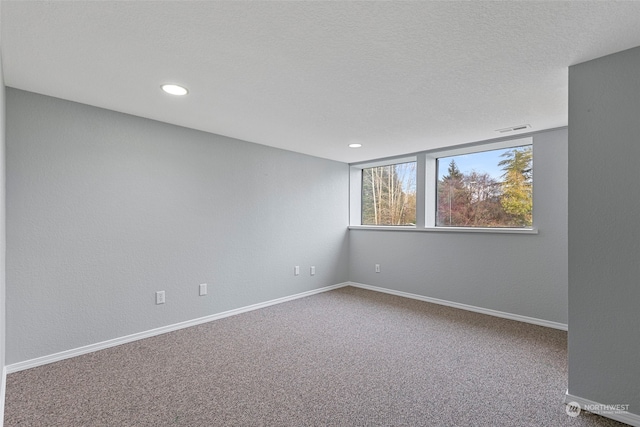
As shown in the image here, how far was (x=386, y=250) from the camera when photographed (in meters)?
4.66

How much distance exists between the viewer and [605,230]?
1.78m

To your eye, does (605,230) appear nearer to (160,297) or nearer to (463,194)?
(463,194)

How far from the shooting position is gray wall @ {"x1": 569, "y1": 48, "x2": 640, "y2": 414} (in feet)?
5.57

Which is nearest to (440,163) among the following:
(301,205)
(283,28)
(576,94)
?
(301,205)

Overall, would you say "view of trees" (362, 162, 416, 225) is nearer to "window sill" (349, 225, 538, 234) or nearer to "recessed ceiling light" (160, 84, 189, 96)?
"window sill" (349, 225, 538, 234)

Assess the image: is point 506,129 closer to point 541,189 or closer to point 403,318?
point 541,189

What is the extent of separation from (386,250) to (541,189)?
2.10 m

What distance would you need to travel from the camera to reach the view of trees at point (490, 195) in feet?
12.0

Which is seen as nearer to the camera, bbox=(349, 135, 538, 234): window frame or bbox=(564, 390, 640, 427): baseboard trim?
bbox=(564, 390, 640, 427): baseboard trim

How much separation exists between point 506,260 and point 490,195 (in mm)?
874

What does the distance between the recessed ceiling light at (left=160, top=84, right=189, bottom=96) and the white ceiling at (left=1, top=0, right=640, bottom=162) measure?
60 millimetres

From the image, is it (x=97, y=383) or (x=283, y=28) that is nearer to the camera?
Answer: (x=283, y=28)

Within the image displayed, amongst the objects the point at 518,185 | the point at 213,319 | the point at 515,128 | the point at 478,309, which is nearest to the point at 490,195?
the point at 518,185

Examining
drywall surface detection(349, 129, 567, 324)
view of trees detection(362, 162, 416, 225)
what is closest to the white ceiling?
drywall surface detection(349, 129, 567, 324)
